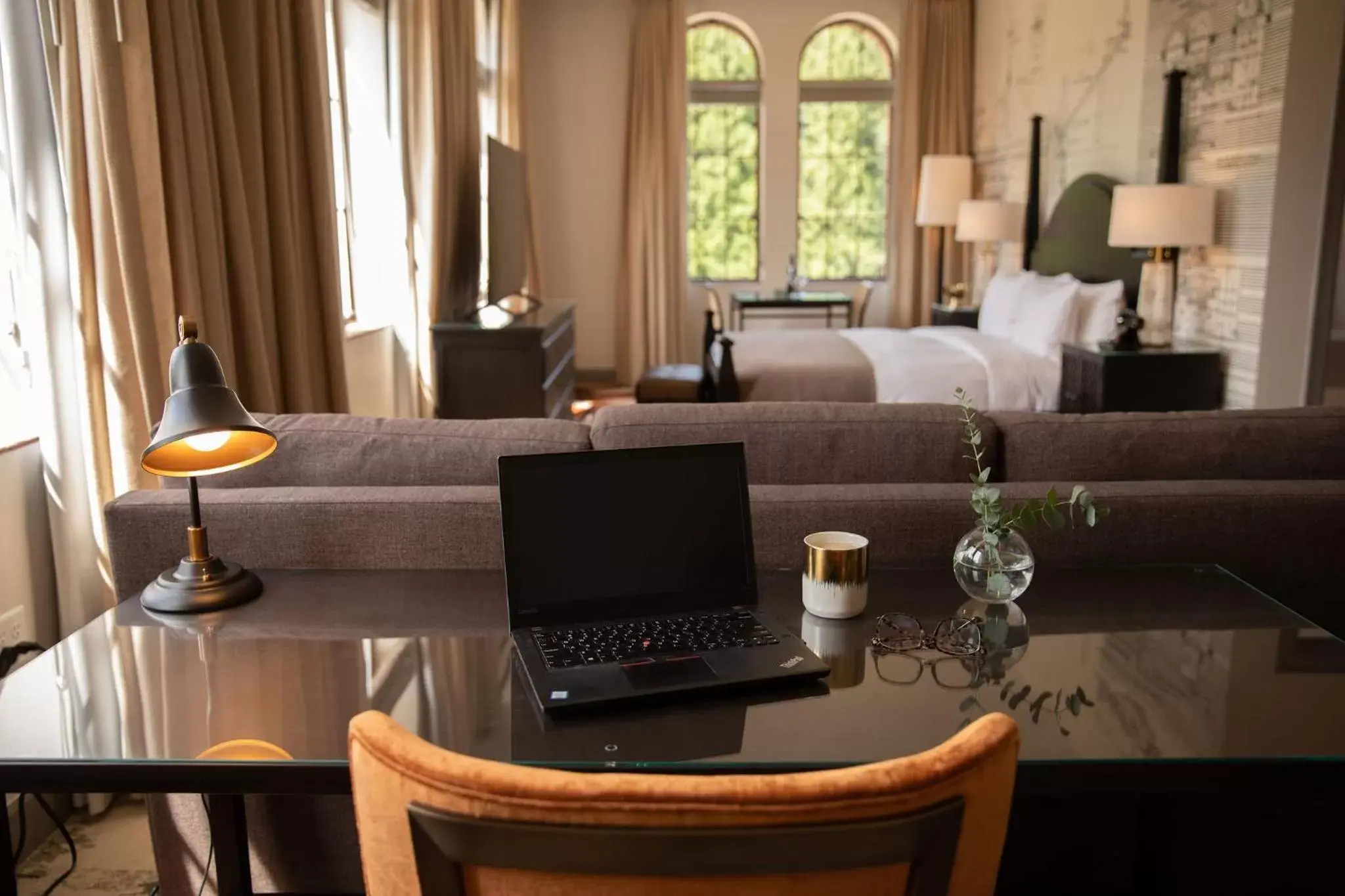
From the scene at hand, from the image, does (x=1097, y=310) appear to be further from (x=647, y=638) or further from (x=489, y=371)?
(x=647, y=638)

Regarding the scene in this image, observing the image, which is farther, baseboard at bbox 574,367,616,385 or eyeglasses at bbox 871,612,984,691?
baseboard at bbox 574,367,616,385

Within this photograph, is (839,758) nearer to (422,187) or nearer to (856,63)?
(422,187)

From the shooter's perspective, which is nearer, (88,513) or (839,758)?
(839,758)

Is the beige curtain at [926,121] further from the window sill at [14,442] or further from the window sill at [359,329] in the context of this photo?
the window sill at [14,442]

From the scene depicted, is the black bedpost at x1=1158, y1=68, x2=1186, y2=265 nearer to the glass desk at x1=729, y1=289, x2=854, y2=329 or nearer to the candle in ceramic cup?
the glass desk at x1=729, y1=289, x2=854, y2=329

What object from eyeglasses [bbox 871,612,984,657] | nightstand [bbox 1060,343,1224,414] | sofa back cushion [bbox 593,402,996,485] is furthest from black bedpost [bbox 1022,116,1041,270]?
eyeglasses [bbox 871,612,984,657]

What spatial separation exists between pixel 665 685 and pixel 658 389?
4.04 m

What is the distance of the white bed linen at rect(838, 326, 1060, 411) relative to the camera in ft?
14.3

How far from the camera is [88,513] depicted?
2.27 metres

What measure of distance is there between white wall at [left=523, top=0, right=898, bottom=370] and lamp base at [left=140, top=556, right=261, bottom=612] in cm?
588

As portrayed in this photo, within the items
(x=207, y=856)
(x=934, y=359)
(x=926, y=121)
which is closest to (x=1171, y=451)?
(x=207, y=856)

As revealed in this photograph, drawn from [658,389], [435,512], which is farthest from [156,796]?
[658,389]

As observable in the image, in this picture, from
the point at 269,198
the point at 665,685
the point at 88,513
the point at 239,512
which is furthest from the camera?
the point at 269,198

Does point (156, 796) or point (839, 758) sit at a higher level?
point (839, 758)
